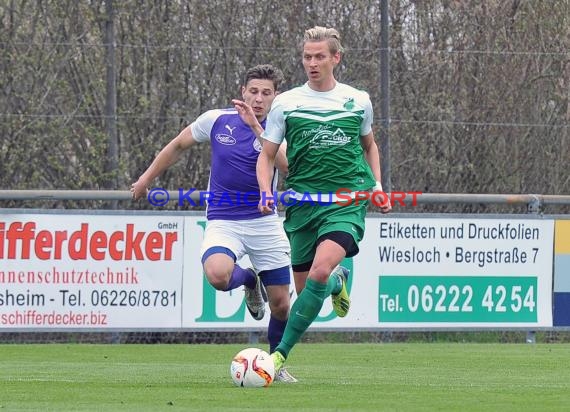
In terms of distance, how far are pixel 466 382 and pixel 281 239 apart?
1.64 m

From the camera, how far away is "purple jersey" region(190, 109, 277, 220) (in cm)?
938

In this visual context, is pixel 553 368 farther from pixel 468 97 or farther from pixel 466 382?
pixel 468 97

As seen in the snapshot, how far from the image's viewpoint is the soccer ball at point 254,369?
819cm

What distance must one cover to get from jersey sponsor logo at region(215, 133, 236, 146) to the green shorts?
3.00 feet

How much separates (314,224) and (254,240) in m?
0.95

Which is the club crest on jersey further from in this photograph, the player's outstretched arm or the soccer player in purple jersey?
the soccer player in purple jersey

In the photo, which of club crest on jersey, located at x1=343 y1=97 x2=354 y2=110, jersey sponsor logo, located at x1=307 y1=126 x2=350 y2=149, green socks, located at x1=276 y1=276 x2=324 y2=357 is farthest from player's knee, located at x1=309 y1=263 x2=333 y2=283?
club crest on jersey, located at x1=343 y1=97 x2=354 y2=110

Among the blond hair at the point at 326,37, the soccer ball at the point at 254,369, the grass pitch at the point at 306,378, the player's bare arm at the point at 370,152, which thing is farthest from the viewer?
the player's bare arm at the point at 370,152

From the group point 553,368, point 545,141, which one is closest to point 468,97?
point 545,141

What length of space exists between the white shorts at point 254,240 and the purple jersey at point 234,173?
0.19ft

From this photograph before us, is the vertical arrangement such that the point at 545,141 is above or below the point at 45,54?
below

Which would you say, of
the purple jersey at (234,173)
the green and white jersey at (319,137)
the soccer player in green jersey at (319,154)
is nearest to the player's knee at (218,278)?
the purple jersey at (234,173)

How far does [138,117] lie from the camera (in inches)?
622

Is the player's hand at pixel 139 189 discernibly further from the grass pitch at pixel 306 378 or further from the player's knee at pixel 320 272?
the player's knee at pixel 320 272
